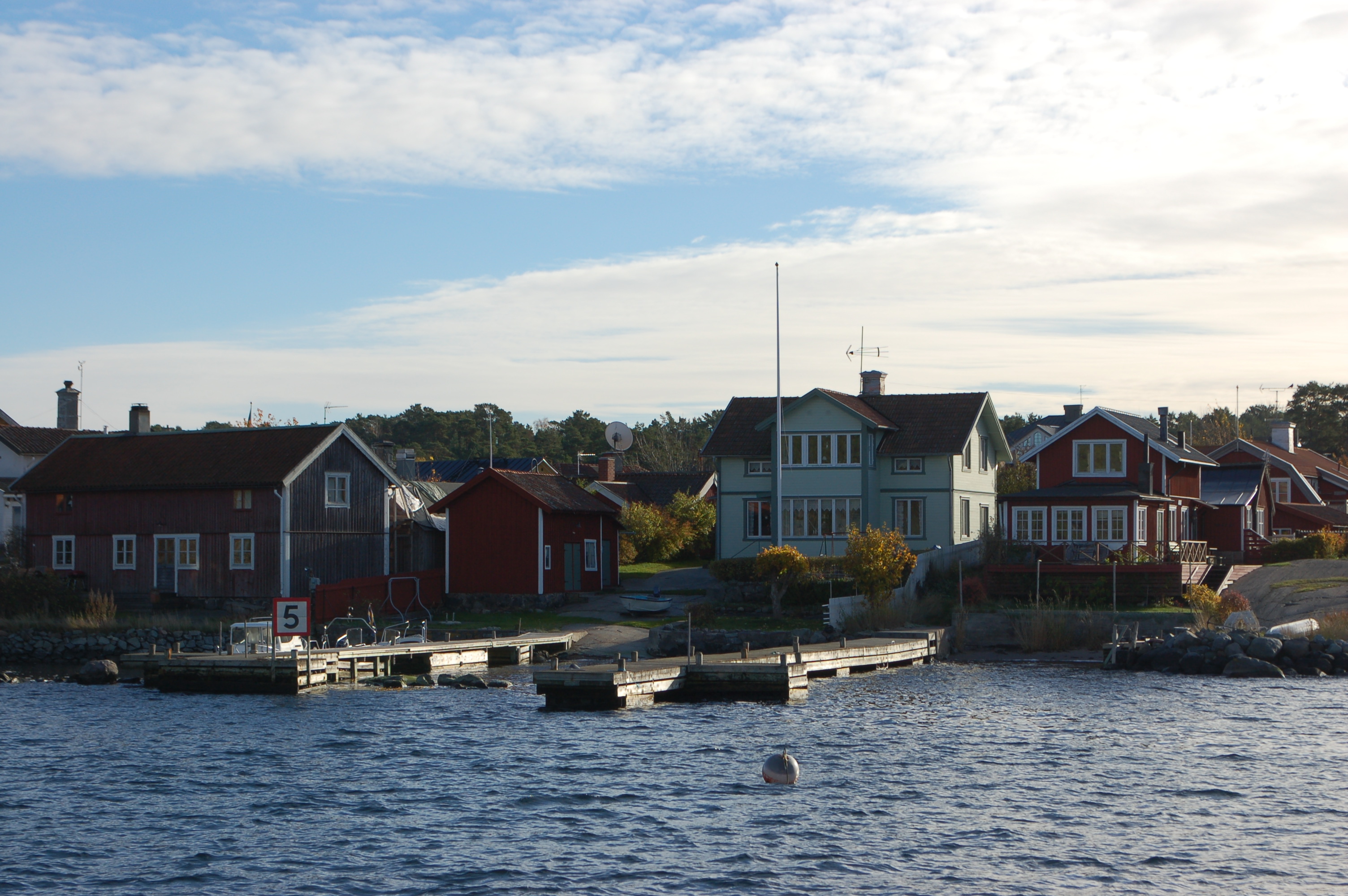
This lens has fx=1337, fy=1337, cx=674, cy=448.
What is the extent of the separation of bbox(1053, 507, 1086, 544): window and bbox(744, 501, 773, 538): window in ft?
38.8

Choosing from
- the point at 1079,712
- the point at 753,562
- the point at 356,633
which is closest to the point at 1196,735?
the point at 1079,712

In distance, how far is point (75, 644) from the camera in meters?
45.9

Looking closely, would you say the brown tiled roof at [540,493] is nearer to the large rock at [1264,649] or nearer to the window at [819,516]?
the window at [819,516]

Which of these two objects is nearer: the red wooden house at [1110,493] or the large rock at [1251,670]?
the large rock at [1251,670]

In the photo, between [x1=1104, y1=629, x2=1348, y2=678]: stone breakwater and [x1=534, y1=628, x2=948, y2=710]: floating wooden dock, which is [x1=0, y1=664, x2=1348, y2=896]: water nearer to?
[x1=534, y1=628, x2=948, y2=710]: floating wooden dock

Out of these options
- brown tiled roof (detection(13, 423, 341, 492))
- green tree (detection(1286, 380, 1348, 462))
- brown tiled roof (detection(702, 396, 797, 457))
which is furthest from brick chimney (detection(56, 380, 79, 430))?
green tree (detection(1286, 380, 1348, 462))

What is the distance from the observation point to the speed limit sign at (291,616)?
34688mm

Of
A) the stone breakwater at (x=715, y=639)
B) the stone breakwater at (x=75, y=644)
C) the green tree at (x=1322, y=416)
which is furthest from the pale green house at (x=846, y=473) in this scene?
the green tree at (x=1322, y=416)

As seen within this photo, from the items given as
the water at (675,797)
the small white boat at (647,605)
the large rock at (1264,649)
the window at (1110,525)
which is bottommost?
the water at (675,797)

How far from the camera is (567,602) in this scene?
170 feet

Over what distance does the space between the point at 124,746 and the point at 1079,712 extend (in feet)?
71.0

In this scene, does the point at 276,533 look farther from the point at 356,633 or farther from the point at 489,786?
the point at 489,786

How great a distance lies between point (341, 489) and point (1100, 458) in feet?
101

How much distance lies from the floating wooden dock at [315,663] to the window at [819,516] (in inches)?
568
